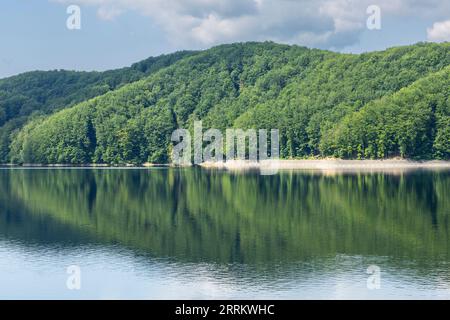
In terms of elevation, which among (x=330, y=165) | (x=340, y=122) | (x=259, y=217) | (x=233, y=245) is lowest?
(x=233, y=245)

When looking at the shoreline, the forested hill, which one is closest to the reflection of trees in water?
the shoreline

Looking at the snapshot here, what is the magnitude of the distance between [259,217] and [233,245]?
1211 cm

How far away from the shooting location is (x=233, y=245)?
38.1m

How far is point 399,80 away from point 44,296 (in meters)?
157

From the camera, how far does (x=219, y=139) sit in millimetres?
171875

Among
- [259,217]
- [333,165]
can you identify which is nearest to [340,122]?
[333,165]

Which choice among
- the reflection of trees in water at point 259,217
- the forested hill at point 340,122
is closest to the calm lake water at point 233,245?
the reflection of trees in water at point 259,217

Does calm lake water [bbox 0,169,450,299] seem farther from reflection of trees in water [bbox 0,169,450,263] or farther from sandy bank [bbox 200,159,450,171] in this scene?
sandy bank [bbox 200,159,450,171]

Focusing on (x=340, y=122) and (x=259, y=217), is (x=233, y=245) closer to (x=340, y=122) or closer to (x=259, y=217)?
(x=259, y=217)

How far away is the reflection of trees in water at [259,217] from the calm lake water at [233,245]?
4.4 inches

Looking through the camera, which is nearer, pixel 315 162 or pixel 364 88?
pixel 315 162

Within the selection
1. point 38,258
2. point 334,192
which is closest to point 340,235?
point 38,258

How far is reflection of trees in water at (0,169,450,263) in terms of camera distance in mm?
36938
